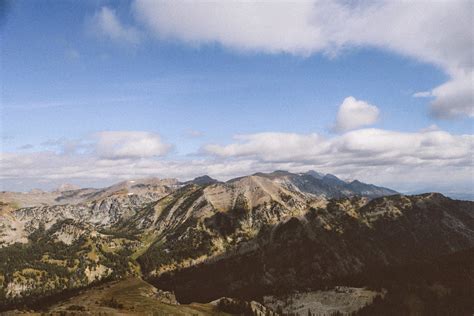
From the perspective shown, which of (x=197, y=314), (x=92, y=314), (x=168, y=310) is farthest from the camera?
(x=197, y=314)

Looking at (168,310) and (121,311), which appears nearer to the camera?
(121,311)

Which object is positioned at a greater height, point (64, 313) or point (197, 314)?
point (64, 313)

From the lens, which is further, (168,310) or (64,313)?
(168,310)

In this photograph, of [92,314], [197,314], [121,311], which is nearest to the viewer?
[92,314]

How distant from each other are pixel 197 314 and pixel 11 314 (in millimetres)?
84147

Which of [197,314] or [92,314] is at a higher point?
[92,314]

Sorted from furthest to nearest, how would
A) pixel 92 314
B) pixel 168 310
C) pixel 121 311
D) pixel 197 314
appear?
pixel 197 314 → pixel 168 310 → pixel 121 311 → pixel 92 314

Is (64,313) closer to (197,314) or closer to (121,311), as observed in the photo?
(121,311)

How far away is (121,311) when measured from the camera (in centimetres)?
17038

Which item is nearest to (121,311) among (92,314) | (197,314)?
(92,314)

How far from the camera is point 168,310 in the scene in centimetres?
18675

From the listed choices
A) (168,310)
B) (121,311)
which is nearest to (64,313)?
(121,311)

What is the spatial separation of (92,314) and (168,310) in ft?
138

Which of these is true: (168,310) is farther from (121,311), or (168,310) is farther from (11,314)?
(11,314)
